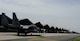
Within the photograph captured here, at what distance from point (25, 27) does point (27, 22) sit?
230 ft

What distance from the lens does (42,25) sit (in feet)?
500

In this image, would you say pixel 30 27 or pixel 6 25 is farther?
pixel 6 25

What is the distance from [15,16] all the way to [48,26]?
80000mm

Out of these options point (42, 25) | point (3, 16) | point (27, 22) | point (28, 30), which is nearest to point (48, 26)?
point (42, 25)

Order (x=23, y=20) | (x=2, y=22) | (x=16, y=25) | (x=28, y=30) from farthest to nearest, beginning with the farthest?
1. (x=23, y=20)
2. (x=2, y=22)
3. (x=16, y=25)
4. (x=28, y=30)

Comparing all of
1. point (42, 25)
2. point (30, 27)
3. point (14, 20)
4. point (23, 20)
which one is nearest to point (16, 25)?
point (14, 20)

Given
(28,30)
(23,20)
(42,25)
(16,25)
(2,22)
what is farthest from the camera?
(42,25)

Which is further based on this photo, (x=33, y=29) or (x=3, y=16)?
(x=3, y=16)

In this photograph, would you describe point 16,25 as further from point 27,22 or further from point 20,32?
point 27,22

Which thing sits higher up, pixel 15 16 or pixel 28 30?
pixel 15 16

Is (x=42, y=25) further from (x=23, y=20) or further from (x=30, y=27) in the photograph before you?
(x=30, y=27)

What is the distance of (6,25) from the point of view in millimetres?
77625

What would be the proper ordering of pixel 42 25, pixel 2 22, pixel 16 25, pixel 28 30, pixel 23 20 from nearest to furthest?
pixel 28 30 → pixel 16 25 → pixel 2 22 → pixel 23 20 → pixel 42 25

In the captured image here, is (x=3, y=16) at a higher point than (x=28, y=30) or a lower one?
higher
